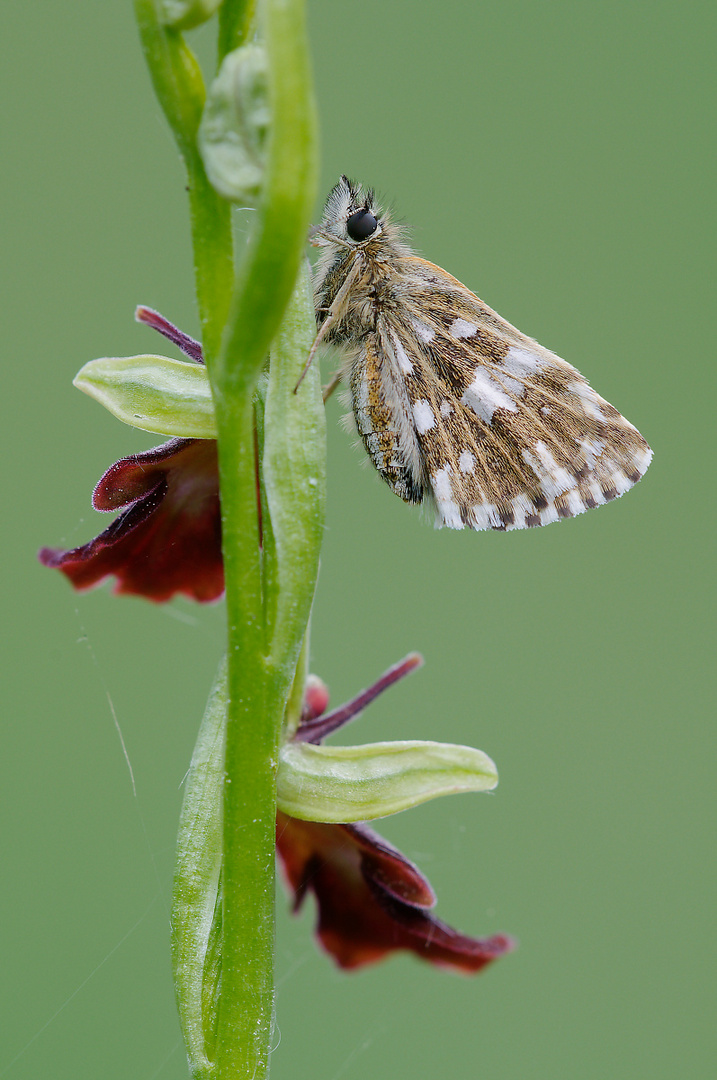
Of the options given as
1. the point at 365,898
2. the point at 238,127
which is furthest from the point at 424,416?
the point at 365,898

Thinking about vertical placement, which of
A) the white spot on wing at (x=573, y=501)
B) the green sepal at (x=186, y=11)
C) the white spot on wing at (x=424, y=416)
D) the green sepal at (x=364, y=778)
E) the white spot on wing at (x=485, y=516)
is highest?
the green sepal at (x=186, y=11)

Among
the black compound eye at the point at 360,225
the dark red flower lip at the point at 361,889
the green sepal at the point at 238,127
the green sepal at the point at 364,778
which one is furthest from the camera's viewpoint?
the black compound eye at the point at 360,225

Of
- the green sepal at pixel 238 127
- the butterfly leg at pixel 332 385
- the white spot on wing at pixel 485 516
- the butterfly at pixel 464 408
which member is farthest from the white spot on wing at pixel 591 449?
the green sepal at pixel 238 127

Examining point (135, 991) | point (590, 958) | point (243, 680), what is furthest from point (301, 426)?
point (590, 958)

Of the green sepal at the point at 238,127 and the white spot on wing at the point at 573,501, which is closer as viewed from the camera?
the green sepal at the point at 238,127

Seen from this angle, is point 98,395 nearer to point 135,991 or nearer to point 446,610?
point 135,991

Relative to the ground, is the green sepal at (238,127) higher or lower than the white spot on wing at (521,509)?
higher

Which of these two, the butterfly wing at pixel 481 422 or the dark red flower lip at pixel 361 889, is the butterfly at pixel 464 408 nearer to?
the butterfly wing at pixel 481 422
